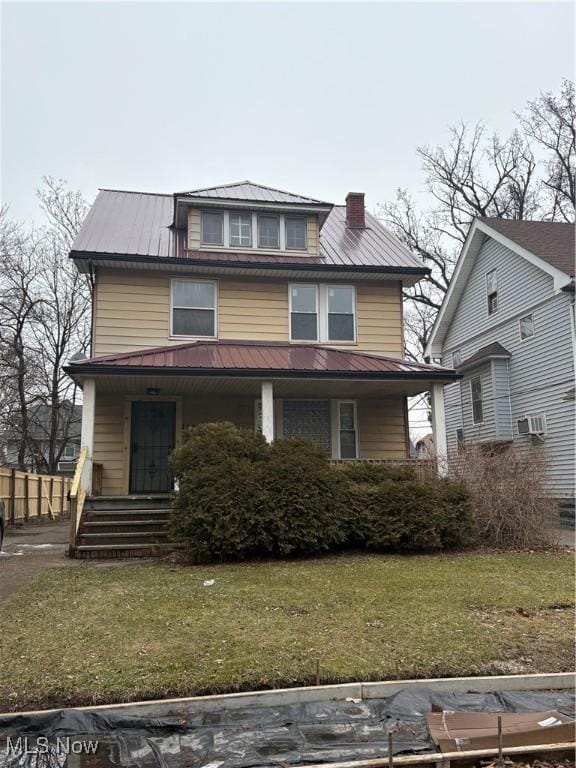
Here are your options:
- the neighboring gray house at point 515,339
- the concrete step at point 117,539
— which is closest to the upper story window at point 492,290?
the neighboring gray house at point 515,339

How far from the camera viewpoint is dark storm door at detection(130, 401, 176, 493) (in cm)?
1284

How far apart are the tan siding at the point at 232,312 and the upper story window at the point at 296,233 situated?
3.81 ft

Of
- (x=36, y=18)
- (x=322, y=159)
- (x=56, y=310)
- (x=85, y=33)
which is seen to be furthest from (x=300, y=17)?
(x=56, y=310)

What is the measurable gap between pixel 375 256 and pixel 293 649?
37.3ft

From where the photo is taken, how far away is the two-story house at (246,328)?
489 inches

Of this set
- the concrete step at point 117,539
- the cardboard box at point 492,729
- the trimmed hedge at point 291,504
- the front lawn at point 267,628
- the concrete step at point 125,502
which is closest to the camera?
the cardboard box at point 492,729

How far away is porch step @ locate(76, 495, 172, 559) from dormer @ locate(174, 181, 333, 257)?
6330 mm

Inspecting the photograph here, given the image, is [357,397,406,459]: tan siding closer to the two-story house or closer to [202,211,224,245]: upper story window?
the two-story house

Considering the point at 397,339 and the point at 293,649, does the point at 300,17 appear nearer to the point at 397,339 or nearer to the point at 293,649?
the point at 397,339

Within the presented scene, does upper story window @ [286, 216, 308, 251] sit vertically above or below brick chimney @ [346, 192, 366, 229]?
below

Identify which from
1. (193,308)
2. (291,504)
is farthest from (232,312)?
(291,504)

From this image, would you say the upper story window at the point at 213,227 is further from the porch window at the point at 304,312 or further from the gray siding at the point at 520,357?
the gray siding at the point at 520,357

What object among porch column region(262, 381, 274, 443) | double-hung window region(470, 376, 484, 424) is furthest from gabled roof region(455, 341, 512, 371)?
porch column region(262, 381, 274, 443)

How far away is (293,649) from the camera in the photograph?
462cm
